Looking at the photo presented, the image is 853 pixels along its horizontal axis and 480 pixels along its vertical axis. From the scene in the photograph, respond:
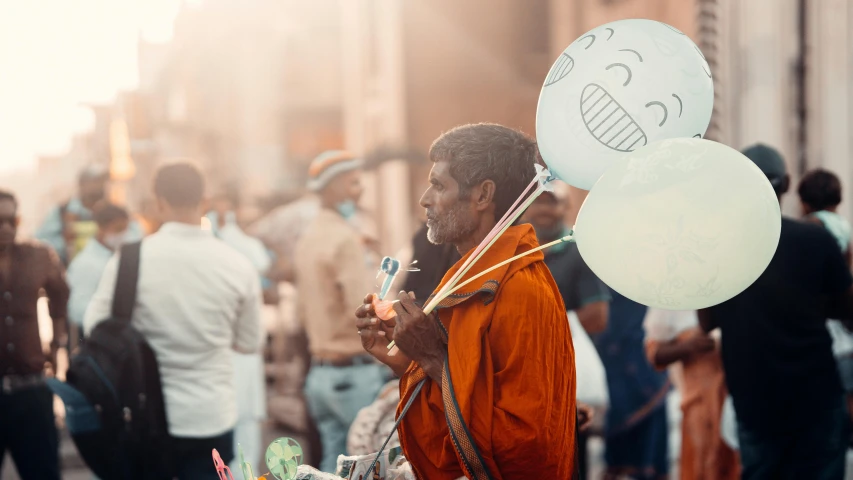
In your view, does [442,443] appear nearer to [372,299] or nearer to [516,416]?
[516,416]

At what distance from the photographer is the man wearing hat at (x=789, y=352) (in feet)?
12.8

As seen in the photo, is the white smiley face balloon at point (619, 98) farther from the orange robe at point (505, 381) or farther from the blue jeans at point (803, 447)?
→ the blue jeans at point (803, 447)

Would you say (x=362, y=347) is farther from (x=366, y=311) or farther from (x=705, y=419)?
(x=366, y=311)

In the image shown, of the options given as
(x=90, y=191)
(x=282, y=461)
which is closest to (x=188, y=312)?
(x=282, y=461)

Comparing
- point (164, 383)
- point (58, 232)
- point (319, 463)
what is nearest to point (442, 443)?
point (164, 383)

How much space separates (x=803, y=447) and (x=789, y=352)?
416mm

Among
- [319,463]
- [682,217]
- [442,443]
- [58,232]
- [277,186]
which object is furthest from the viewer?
[277,186]

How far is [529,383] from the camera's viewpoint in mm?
2260

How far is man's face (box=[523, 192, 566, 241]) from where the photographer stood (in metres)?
4.81

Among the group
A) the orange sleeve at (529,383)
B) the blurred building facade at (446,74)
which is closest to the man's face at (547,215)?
the blurred building facade at (446,74)

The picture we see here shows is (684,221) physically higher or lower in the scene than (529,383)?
higher

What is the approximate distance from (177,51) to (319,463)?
128 ft

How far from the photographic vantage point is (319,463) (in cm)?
624

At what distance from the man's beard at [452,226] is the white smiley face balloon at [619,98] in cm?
30
